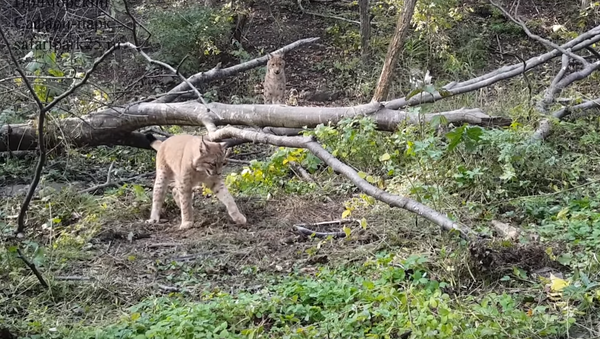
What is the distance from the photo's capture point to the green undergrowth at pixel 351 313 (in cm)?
425

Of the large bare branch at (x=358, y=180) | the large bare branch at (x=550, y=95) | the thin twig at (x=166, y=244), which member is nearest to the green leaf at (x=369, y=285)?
the large bare branch at (x=358, y=180)

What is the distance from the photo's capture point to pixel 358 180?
6.38 m

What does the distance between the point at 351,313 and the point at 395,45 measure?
7.00 meters

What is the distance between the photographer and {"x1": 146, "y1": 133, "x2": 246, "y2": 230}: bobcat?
7.39 metres

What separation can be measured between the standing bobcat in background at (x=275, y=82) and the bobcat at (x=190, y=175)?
5716 mm

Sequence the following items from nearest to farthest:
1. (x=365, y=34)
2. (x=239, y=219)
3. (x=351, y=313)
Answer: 1. (x=351, y=313)
2. (x=239, y=219)
3. (x=365, y=34)

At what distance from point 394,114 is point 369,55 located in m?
6.86

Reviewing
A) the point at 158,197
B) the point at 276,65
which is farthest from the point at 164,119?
the point at 276,65

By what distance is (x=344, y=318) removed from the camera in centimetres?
451

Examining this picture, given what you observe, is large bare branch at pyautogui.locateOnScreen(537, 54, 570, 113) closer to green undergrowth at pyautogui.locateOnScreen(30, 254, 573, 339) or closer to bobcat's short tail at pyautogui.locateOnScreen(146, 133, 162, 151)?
green undergrowth at pyautogui.locateOnScreen(30, 254, 573, 339)

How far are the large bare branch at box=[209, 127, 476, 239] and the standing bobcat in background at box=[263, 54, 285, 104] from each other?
16.7 feet

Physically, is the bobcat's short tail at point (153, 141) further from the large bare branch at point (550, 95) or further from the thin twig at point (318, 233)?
the large bare branch at point (550, 95)

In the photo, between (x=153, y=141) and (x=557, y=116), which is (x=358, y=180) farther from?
(x=153, y=141)

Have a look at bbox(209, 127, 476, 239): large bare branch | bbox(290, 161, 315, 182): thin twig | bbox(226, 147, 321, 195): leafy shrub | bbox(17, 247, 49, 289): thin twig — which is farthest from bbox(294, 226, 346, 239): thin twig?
bbox(17, 247, 49, 289): thin twig
